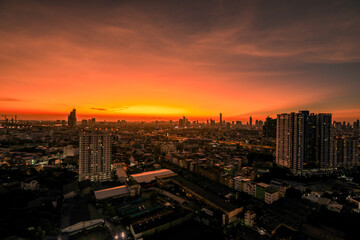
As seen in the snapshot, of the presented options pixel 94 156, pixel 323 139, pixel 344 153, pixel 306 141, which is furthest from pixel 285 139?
pixel 94 156

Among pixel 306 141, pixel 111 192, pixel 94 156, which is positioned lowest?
pixel 111 192

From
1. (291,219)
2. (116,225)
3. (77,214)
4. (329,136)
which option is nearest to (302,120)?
(329,136)

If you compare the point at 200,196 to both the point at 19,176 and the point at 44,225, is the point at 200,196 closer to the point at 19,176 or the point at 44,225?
the point at 44,225

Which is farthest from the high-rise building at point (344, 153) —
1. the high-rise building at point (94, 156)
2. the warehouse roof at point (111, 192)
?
the high-rise building at point (94, 156)

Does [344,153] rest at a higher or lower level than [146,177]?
higher

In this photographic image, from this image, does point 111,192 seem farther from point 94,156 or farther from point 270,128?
point 270,128

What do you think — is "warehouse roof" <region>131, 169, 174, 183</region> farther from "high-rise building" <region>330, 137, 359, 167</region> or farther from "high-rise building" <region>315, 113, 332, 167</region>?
"high-rise building" <region>330, 137, 359, 167</region>
